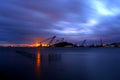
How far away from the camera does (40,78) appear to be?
1479 inches

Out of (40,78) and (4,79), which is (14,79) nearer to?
(4,79)

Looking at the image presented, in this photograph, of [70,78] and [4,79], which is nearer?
[4,79]

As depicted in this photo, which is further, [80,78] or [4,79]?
[80,78]

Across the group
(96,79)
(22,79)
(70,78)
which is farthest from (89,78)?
(22,79)

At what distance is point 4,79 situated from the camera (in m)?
31.6

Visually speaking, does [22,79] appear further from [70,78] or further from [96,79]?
[96,79]

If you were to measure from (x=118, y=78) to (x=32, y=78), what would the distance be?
16.0 m

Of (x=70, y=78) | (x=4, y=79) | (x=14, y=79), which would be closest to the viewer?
(x=4, y=79)

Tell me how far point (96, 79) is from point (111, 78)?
3.19 meters

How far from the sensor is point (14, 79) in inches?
1348

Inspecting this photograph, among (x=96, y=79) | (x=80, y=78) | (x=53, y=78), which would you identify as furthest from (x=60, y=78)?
(x=96, y=79)

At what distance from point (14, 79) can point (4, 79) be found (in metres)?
2.84

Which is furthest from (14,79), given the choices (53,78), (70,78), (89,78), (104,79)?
(104,79)

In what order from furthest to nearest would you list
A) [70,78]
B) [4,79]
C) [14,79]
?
[70,78]
[14,79]
[4,79]
